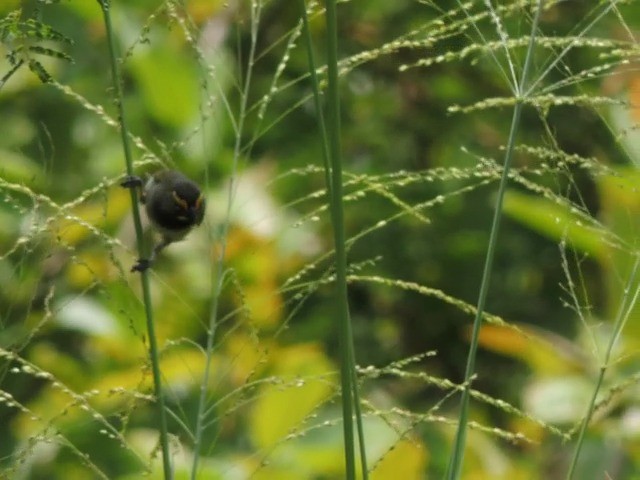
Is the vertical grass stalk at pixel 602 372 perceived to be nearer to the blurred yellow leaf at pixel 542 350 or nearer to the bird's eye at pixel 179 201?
the bird's eye at pixel 179 201

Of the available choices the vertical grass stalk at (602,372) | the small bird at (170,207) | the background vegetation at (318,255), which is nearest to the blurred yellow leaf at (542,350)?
the background vegetation at (318,255)

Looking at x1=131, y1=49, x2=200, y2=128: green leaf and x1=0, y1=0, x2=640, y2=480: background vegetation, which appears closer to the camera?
x1=0, y1=0, x2=640, y2=480: background vegetation

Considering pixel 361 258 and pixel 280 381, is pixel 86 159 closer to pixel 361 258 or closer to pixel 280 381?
pixel 361 258

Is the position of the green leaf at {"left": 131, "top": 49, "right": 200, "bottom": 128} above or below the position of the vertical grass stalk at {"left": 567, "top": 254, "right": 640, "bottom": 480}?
above

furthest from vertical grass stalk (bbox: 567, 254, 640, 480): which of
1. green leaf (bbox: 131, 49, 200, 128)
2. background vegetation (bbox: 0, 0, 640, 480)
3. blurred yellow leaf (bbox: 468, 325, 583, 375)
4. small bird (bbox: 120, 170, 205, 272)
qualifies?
green leaf (bbox: 131, 49, 200, 128)

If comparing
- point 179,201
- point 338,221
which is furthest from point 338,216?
point 179,201

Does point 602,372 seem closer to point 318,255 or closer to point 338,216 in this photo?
point 338,216

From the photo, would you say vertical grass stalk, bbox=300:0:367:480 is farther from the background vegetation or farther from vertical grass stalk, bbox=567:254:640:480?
the background vegetation
